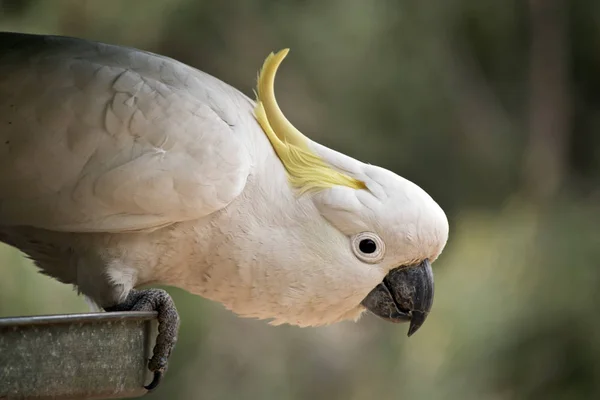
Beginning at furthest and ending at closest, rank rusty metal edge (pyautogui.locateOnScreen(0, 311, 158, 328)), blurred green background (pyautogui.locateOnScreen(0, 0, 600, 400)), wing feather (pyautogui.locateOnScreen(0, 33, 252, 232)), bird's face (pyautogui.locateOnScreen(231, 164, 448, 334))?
blurred green background (pyautogui.locateOnScreen(0, 0, 600, 400)), bird's face (pyautogui.locateOnScreen(231, 164, 448, 334)), wing feather (pyautogui.locateOnScreen(0, 33, 252, 232)), rusty metal edge (pyautogui.locateOnScreen(0, 311, 158, 328))

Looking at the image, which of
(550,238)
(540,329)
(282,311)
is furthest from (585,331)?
(282,311)

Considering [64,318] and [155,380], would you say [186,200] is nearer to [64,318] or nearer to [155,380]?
[155,380]

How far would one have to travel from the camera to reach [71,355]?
0.99 metres

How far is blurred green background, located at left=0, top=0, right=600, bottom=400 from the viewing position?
2.66 meters

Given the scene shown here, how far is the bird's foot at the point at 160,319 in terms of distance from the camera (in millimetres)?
1280

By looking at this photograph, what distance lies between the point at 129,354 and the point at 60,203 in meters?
0.40

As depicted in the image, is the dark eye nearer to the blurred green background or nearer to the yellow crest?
the yellow crest

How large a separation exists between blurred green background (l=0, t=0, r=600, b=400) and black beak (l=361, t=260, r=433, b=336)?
107 cm

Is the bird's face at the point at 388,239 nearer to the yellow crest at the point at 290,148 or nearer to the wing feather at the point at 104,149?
the yellow crest at the point at 290,148

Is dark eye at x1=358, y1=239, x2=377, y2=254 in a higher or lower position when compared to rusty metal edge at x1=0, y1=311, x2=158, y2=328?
lower

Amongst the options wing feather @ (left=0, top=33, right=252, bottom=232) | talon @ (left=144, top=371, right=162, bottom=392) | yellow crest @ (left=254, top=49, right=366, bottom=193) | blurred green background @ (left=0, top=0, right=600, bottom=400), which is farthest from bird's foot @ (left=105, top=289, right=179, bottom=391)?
blurred green background @ (left=0, top=0, right=600, bottom=400)

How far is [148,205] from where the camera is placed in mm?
1396

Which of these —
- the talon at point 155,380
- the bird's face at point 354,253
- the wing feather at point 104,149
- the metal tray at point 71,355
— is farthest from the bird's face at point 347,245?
the metal tray at point 71,355

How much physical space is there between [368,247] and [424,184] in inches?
66.5
